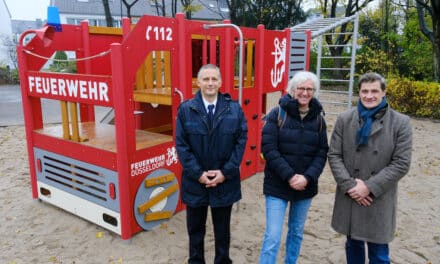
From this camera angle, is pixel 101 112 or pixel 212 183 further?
pixel 101 112

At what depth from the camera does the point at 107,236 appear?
335 centimetres

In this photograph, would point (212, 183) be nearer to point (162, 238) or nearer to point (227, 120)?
point (227, 120)

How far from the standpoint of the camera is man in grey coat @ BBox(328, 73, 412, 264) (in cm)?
211

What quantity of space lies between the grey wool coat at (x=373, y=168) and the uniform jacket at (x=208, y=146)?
0.62 metres

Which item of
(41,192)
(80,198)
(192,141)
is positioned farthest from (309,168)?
(41,192)

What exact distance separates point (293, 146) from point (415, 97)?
7963mm

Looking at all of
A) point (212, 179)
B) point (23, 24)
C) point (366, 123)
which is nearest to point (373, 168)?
point (366, 123)

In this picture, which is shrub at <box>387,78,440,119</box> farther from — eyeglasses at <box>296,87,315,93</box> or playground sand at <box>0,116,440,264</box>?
eyeglasses at <box>296,87,315,93</box>

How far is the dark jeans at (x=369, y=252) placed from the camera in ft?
7.50

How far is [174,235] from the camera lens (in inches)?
133

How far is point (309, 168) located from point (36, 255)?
2.33 meters

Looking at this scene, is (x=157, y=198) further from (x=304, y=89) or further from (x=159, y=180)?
(x=304, y=89)

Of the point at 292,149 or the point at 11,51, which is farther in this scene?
the point at 11,51

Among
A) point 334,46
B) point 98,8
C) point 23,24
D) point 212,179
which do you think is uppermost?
point 98,8
